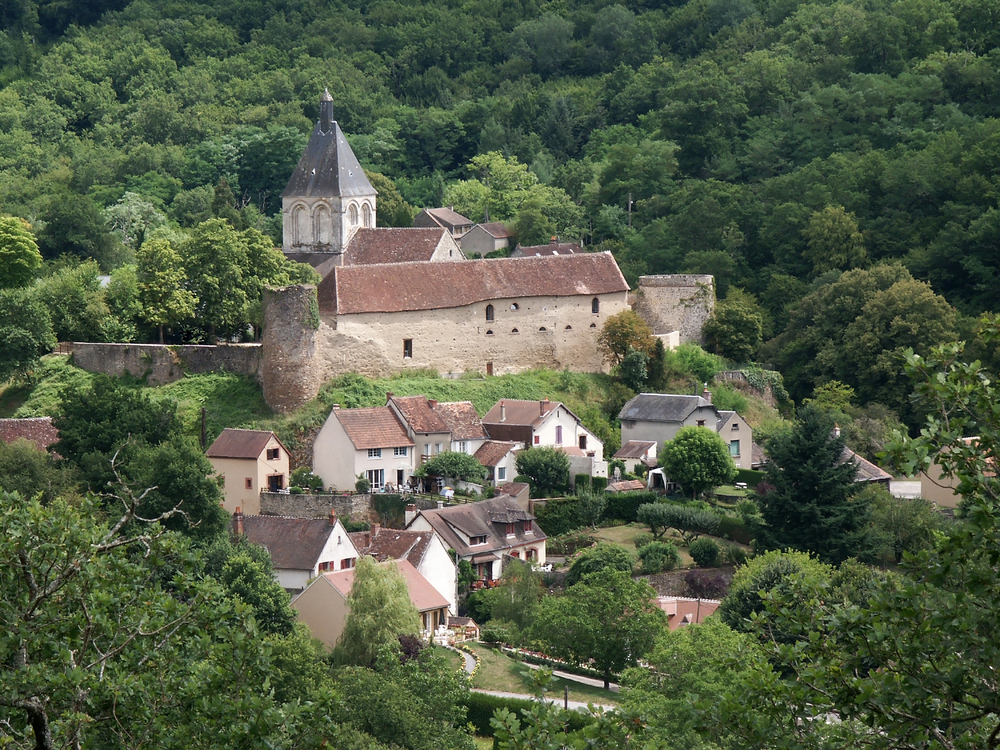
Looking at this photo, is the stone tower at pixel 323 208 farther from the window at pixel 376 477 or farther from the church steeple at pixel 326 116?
the window at pixel 376 477

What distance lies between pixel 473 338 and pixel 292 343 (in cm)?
579

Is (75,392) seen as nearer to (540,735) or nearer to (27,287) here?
(27,287)

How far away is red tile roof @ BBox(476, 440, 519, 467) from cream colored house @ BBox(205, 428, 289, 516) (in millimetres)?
5127

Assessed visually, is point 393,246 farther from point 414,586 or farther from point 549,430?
point 414,586

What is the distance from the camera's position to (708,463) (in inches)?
1732

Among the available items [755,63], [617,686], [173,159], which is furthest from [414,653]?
[173,159]

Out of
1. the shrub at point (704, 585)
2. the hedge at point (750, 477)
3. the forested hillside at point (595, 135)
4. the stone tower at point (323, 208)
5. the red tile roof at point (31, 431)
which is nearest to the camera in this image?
the shrub at point (704, 585)

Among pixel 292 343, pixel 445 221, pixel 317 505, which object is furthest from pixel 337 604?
pixel 445 221

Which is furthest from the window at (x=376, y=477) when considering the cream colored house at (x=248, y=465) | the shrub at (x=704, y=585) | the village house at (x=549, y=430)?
the shrub at (x=704, y=585)

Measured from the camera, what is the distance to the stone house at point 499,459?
4366 cm

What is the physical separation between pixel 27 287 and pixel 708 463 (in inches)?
819

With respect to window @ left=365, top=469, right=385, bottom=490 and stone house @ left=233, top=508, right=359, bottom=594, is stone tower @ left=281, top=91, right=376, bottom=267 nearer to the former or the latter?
window @ left=365, top=469, right=385, bottom=490

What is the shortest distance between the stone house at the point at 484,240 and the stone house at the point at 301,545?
26845 millimetres

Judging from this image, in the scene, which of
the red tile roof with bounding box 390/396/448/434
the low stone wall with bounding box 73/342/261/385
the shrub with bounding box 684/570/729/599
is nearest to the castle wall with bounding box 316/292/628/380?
the red tile roof with bounding box 390/396/448/434
